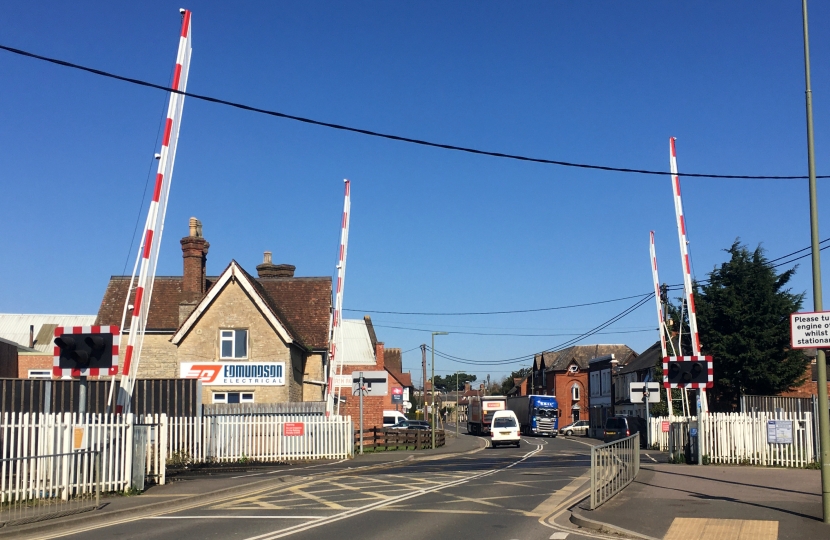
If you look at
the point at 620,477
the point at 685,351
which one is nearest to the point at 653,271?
the point at 685,351

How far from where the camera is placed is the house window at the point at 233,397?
3694cm

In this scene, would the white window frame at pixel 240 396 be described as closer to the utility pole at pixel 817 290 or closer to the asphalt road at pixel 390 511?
the asphalt road at pixel 390 511

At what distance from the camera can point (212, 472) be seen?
24359 millimetres

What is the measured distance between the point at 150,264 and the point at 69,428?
408cm

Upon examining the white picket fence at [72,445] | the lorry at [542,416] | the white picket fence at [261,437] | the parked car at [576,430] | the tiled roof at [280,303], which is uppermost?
the tiled roof at [280,303]

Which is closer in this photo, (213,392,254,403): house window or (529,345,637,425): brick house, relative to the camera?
(213,392,254,403): house window

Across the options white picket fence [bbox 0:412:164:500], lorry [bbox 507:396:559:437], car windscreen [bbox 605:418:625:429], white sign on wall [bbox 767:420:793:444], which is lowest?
lorry [bbox 507:396:559:437]

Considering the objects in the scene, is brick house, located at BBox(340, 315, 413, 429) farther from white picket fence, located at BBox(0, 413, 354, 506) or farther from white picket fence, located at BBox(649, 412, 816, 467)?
white picket fence, located at BBox(0, 413, 354, 506)

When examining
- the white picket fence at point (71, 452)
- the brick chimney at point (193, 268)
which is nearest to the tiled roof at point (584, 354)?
the brick chimney at point (193, 268)

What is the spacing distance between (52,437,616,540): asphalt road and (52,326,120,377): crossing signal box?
2.99 m

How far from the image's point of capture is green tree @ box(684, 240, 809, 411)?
135ft

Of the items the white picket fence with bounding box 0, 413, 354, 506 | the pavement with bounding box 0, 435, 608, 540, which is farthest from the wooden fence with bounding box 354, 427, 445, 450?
the white picket fence with bounding box 0, 413, 354, 506

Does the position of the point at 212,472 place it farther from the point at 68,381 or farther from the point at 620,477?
the point at 620,477

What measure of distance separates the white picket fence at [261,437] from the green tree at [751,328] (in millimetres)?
21334
